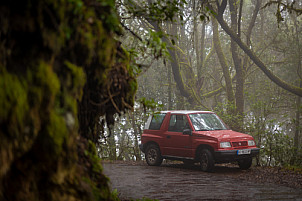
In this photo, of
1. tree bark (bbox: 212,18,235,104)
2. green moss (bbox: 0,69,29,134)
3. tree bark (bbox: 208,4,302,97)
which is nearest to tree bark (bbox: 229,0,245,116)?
tree bark (bbox: 212,18,235,104)

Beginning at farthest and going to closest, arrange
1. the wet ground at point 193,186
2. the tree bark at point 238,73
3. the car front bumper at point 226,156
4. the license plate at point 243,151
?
the tree bark at point 238,73 < the license plate at point 243,151 < the car front bumper at point 226,156 < the wet ground at point 193,186

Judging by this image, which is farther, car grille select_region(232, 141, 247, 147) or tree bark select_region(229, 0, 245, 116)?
tree bark select_region(229, 0, 245, 116)

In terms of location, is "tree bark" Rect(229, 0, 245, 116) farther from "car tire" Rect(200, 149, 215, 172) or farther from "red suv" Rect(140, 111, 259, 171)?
"car tire" Rect(200, 149, 215, 172)

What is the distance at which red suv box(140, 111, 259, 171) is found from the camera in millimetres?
13883

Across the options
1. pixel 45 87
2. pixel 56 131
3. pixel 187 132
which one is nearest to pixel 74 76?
pixel 45 87

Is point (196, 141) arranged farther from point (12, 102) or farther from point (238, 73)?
point (12, 102)

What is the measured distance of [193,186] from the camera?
1098 cm

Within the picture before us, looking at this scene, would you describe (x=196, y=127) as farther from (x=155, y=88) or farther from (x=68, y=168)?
(x=155, y=88)

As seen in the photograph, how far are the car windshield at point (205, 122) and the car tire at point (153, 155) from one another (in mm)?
1815

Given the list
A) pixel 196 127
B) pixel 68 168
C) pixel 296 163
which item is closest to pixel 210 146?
pixel 196 127

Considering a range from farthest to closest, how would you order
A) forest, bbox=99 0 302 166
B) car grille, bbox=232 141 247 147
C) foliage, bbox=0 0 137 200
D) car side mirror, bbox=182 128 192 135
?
car side mirror, bbox=182 128 192 135, car grille, bbox=232 141 247 147, forest, bbox=99 0 302 166, foliage, bbox=0 0 137 200

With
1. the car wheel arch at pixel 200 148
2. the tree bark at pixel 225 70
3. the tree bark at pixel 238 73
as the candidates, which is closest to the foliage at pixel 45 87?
the car wheel arch at pixel 200 148

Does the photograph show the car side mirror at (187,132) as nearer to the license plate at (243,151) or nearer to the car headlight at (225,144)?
the car headlight at (225,144)

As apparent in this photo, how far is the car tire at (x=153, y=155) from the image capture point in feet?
52.3
